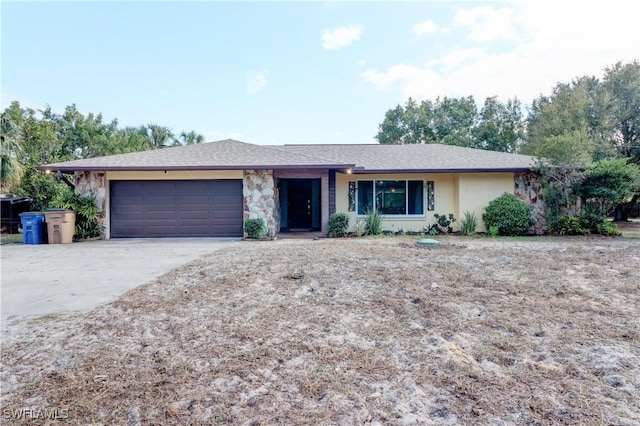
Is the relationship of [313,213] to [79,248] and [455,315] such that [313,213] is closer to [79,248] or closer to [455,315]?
[79,248]

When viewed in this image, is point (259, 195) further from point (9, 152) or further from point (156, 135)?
point (156, 135)

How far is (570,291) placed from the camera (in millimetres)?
4918

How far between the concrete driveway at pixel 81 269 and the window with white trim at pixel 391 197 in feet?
17.1

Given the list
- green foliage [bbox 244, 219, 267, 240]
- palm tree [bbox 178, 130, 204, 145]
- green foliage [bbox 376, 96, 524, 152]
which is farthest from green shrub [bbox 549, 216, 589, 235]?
palm tree [bbox 178, 130, 204, 145]

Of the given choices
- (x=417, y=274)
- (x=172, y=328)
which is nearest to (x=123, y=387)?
(x=172, y=328)

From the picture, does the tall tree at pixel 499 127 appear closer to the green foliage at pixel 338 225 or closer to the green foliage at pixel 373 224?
the green foliage at pixel 373 224

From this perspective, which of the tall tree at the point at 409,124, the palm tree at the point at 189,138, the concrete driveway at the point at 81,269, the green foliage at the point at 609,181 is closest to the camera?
the concrete driveway at the point at 81,269

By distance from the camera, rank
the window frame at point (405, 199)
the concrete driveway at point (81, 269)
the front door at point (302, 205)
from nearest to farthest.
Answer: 1. the concrete driveway at point (81, 269)
2. the window frame at point (405, 199)
3. the front door at point (302, 205)

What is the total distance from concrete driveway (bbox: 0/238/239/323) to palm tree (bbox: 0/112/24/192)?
11.2ft

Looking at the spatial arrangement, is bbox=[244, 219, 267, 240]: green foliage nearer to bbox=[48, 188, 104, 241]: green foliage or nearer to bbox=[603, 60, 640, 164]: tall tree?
bbox=[48, 188, 104, 241]: green foliage

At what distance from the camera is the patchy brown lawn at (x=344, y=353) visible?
223cm

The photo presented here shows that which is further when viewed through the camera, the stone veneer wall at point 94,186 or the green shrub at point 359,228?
the green shrub at point 359,228

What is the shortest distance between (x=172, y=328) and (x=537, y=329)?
3755 millimetres

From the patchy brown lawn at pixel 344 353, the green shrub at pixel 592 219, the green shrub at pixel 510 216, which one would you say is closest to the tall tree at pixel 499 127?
the green shrub at pixel 592 219
